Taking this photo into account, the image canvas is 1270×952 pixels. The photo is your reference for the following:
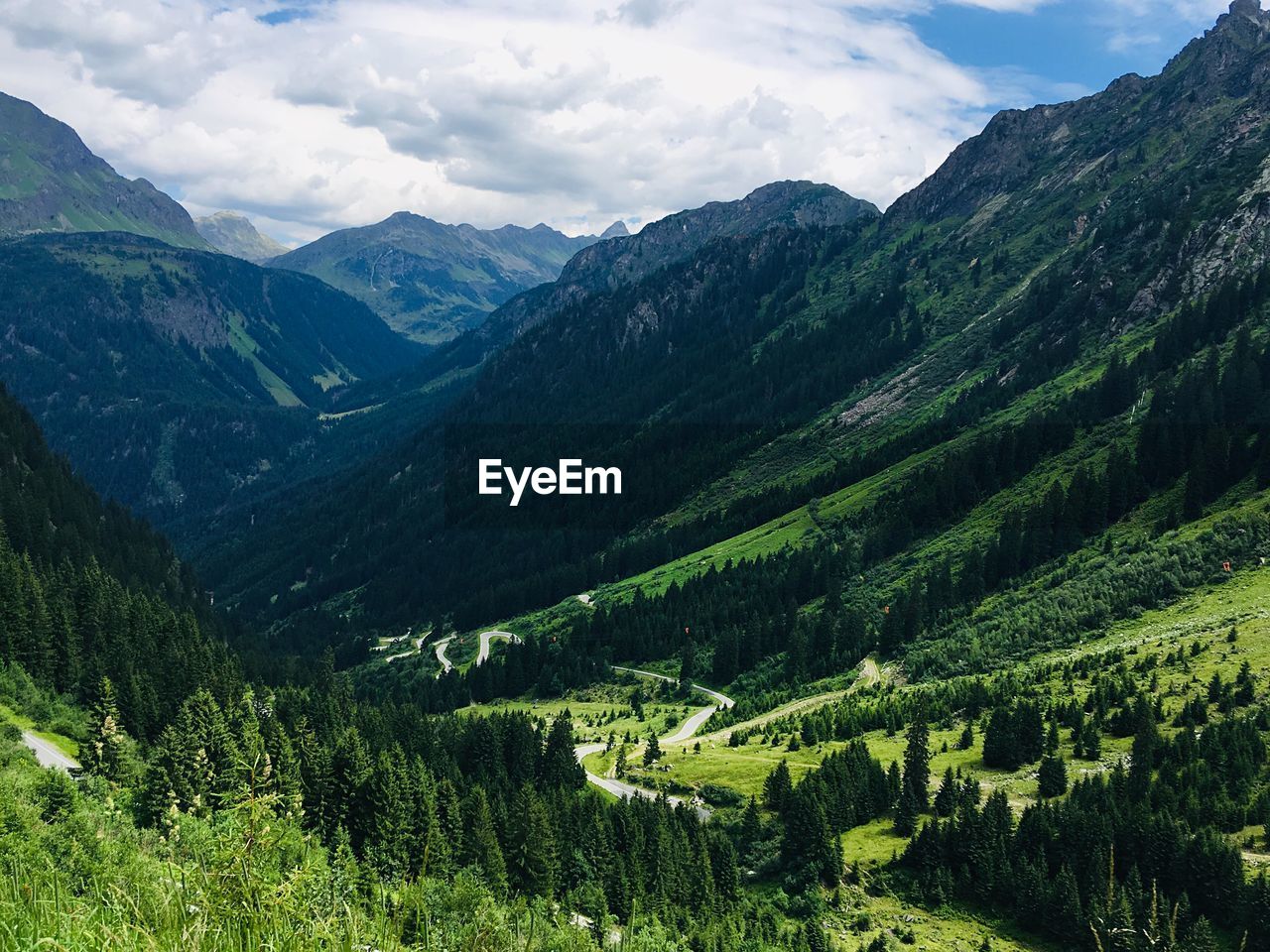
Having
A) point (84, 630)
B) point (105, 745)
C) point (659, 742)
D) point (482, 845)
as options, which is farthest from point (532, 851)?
point (84, 630)

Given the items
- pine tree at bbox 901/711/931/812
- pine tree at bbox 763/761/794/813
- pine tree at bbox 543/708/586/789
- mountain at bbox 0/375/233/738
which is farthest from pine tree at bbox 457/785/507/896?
pine tree at bbox 901/711/931/812

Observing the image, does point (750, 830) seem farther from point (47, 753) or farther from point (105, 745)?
point (47, 753)

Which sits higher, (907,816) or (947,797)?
(947,797)

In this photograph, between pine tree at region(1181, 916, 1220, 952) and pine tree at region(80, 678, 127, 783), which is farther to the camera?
pine tree at region(80, 678, 127, 783)

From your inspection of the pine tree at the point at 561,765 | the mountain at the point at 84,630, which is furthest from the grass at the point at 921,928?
the mountain at the point at 84,630

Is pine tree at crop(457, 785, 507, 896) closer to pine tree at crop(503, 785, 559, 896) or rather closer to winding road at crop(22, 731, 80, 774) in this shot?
pine tree at crop(503, 785, 559, 896)

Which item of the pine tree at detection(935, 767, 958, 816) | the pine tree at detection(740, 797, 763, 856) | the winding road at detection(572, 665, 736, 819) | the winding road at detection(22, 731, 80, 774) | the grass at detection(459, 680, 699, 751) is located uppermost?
the winding road at detection(22, 731, 80, 774)

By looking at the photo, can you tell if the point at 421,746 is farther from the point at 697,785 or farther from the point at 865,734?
the point at 865,734

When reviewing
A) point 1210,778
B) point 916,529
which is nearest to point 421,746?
point 1210,778

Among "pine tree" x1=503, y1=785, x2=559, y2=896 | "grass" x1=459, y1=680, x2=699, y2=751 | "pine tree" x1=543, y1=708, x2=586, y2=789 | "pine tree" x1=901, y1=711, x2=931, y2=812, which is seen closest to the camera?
"pine tree" x1=503, y1=785, x2=559, y2=896
